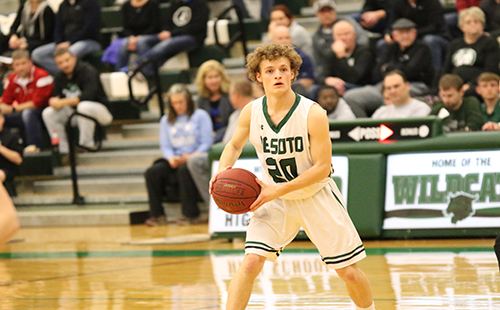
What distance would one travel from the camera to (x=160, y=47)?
12.2 m

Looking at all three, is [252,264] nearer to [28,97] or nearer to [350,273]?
[350,273]

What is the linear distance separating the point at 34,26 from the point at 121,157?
3197 mm

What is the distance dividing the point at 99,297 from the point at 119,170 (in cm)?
649

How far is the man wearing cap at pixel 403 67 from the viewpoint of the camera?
9.52 m

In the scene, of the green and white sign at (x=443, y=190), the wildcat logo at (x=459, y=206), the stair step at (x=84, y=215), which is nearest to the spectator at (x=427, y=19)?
the green and white sign at (x=443, y=190)

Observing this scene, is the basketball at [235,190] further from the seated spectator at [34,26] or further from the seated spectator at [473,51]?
the seated spectator at [34,26]

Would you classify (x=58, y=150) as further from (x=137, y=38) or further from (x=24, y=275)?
(x=24, y=275)

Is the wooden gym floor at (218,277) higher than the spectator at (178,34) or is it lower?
lower

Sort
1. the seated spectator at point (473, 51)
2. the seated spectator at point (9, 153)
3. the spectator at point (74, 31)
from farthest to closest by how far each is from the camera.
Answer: the spectator at point (74, 31) < the seated spectator at point (9, 153) < the seated spectator at point (473, 51)

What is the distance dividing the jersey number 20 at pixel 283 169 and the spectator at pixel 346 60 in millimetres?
5643

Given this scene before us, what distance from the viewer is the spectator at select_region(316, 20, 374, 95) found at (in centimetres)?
1002

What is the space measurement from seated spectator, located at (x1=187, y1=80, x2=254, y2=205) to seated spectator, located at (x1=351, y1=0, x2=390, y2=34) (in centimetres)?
264

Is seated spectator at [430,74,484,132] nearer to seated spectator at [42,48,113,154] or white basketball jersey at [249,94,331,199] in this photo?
white basketball jersey at [249,94,331,199]

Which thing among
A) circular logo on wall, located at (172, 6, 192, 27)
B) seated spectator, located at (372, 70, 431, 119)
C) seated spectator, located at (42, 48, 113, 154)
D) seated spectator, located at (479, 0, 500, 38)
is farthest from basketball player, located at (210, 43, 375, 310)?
circular logo on wall, located at (172, 6, 192, 27)
